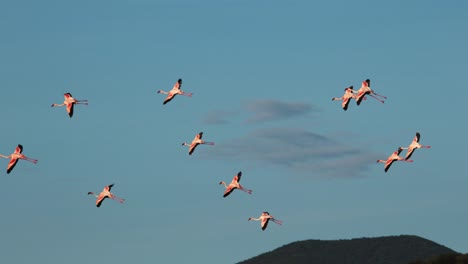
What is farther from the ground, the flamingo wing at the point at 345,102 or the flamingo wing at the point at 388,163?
the flamingo wing at the point at 345,102

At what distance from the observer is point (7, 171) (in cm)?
13462

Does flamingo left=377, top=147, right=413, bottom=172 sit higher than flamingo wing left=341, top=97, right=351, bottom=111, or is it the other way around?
flamingo wing left=341, top=97, right=351, bottom=111

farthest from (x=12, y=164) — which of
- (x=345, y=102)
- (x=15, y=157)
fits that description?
(x=345, y=102)

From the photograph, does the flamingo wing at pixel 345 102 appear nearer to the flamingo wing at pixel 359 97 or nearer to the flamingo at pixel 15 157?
the flamingo wing at pixel 359 97

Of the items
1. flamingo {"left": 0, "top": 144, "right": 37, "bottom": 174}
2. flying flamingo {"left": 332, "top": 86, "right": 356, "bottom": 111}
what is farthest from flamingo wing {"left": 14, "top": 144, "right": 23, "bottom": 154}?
flying flamingo {"left": 332, "top": 86, "right": 356, "bottom": 111}

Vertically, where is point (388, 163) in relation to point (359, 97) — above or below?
A: below

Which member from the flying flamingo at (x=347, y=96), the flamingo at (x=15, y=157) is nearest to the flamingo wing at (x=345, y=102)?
the flying flamingo at (x=347, y=96)

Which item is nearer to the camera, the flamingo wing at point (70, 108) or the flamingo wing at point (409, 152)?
the flamingo wing at point (70, 108)

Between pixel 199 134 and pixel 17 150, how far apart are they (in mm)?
25242

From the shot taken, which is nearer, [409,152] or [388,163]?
[409,152]

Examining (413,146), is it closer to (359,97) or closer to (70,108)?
(359,97)

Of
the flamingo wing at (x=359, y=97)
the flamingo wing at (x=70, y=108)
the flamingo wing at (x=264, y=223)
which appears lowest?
the flamingo wing at (x=264, y=223)

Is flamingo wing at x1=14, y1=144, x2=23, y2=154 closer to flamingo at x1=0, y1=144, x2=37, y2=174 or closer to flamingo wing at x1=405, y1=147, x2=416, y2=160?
flamingo at x1=0, y1=144, x2=37, y2=174

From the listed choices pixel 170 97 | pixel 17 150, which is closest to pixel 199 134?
pixel 170 97
